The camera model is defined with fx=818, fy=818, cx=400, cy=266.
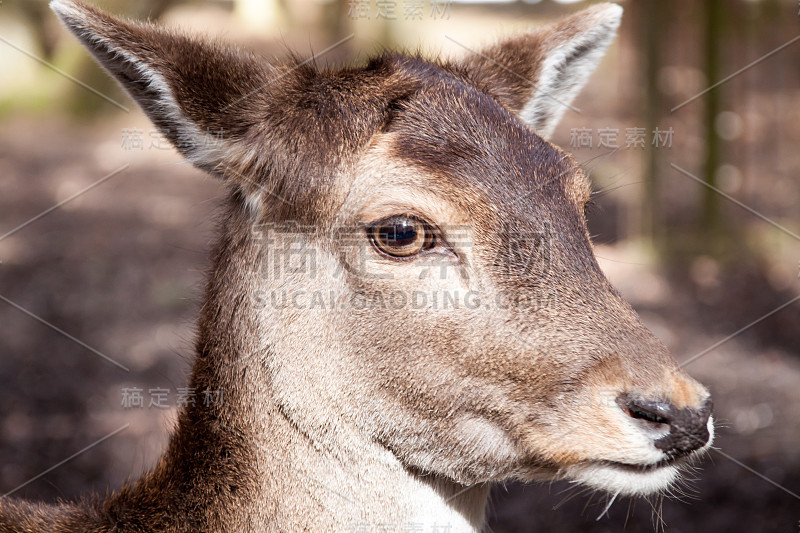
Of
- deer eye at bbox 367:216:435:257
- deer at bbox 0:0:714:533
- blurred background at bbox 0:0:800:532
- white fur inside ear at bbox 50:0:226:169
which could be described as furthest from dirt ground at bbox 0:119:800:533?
deer eye at bbox 367:216:435:257

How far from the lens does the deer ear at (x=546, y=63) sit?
3.89 meters

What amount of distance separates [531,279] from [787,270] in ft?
25.0

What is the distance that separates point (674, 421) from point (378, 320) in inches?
41.1

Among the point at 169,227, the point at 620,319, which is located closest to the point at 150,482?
the point at 620,319

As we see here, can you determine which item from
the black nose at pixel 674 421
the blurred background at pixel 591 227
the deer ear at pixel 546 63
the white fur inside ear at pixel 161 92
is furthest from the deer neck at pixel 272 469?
the blurred background at pixel 591 227

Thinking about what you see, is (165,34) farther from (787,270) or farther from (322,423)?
(787,270)

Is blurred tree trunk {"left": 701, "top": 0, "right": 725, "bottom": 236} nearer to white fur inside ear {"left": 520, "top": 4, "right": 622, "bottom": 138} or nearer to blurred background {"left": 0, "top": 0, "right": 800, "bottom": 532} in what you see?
blurred background {"left": 0, "top": 0, "right": 800, "bottom": 532}

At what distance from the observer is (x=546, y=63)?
393cm

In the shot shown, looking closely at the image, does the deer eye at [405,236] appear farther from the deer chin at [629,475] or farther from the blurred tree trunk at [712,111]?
the blurred tree trunk at [712,111]

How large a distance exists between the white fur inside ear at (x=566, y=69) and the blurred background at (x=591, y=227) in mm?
1443

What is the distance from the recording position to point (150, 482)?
10.4 ft

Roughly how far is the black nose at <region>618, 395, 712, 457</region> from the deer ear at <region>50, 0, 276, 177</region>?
1.74 metres

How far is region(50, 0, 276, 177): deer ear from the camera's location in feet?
9.63

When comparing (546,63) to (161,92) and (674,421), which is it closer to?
(161,92)
